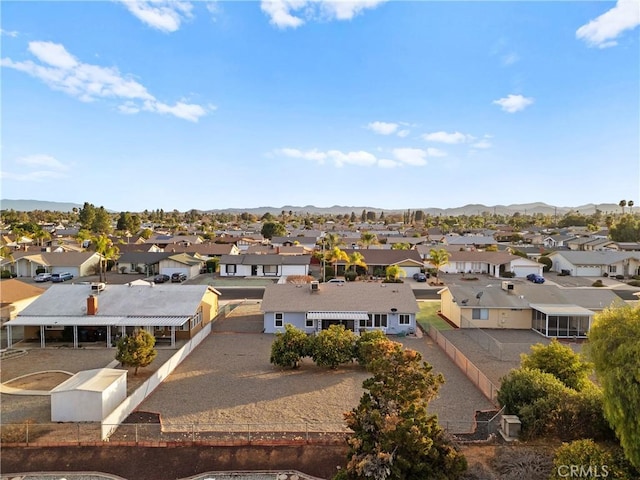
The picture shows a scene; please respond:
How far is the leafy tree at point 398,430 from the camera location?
12328 millimetres

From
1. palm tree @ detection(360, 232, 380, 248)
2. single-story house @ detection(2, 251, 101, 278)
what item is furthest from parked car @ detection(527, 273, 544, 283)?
single-story house @ detection(2, 251, 101, 278)

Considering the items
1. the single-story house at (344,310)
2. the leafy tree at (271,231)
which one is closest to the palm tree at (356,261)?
the single-story house at (344,310)

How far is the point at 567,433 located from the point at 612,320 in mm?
6744

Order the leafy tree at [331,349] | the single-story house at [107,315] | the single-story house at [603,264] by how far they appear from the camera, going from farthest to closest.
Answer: the single-story house at [603,264] → the single-story house at [107,315] → the leafy tree at [331,349]

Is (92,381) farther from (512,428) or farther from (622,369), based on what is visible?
(622,369)

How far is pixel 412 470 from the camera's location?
12.6 meters

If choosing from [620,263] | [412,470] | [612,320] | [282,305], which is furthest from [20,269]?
[620,263]

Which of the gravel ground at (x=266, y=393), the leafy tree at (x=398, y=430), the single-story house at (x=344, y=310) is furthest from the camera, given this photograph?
the single-story house at (x=344, y=310)

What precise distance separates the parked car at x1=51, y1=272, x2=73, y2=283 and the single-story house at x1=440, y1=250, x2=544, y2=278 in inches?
2314

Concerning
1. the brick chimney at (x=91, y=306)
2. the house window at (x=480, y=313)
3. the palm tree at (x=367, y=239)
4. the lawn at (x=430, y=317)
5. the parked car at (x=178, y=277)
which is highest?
the palm tree at (x=367, y=239)

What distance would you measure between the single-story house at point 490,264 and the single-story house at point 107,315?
48.2m

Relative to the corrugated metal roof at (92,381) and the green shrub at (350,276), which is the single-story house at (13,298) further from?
the green shrub at (350,276)

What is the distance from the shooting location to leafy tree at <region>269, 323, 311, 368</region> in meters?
25.8

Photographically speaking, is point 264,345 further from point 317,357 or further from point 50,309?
point 50,309
